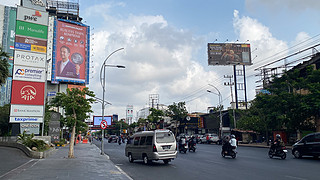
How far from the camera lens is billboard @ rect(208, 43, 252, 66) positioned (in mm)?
62594

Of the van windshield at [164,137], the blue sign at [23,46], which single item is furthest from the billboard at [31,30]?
the van windshield at [164,137]

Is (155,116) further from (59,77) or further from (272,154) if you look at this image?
(272,154)

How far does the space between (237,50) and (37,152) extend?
52.6 metres

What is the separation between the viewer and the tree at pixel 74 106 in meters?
20.4

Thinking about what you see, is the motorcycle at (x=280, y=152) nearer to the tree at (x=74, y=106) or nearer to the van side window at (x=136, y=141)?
the van side window at (x=136, y=141)

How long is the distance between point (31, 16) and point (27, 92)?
9.70m

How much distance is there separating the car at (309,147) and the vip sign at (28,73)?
26187 millimetres

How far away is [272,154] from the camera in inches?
777

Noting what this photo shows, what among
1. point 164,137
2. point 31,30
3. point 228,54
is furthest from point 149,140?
point 228,54

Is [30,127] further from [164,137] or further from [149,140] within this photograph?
[164,137]

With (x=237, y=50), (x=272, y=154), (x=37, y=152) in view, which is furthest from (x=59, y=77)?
(x=272, y=154)

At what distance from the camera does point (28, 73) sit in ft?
102

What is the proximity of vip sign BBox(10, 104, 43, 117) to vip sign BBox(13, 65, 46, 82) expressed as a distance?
302cm

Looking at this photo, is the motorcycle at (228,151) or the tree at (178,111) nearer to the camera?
the motorcycle at (228,151)
